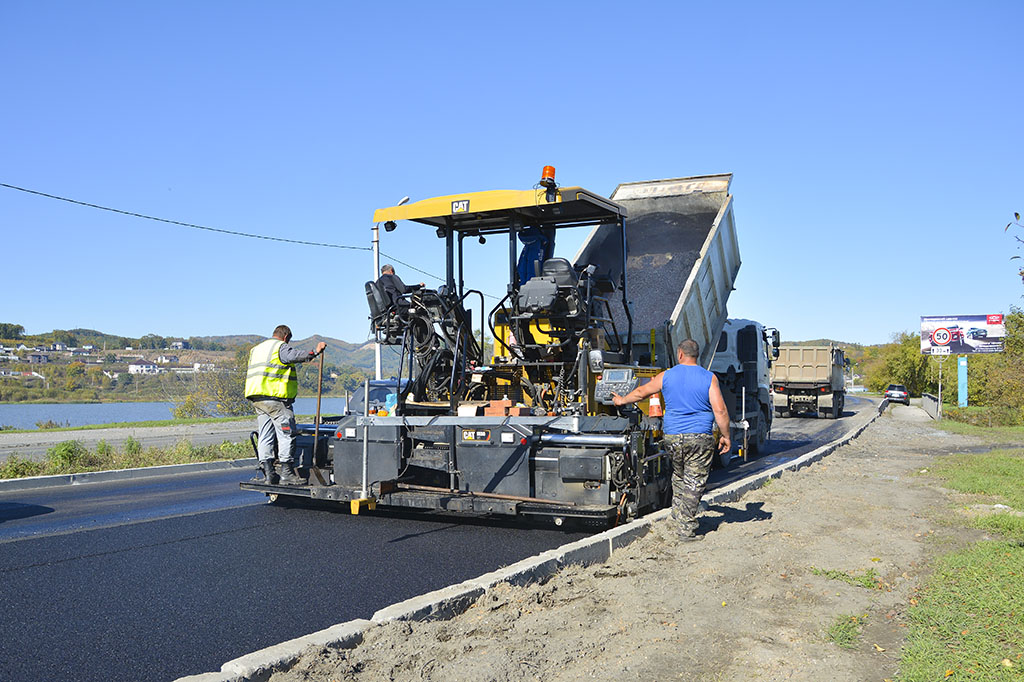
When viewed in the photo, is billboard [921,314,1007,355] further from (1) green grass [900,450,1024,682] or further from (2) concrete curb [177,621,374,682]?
(2) concrete curb [177,621,374,682]

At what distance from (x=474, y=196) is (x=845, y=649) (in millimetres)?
5348

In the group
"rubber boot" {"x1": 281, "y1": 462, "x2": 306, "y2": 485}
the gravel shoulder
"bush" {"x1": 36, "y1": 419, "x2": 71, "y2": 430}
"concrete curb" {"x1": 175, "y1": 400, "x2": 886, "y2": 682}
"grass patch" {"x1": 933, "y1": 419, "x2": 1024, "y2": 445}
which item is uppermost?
"rubber boot" {"x1": 281, "y1": 462, "x2": 306, "y2": 485}

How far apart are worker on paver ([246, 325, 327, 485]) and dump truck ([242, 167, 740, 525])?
0.96 ft

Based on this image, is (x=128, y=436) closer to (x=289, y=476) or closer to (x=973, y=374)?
(x=289, y=476)

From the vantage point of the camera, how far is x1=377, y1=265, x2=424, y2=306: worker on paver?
8125 millimetres

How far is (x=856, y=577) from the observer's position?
5.30 meters

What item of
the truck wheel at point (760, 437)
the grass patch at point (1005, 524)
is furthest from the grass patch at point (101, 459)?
the grass patch at point (1005, 524)

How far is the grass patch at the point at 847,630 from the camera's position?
4039 millimetres

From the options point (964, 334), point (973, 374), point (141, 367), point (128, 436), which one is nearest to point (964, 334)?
point (964, 334)

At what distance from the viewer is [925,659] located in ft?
12.2

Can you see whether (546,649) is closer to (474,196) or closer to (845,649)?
(845,649)

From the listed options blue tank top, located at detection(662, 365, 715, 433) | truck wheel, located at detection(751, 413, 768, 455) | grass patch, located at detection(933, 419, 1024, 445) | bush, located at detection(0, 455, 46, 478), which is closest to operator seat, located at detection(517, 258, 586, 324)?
blue tank top, located at detection(662, 365, 715, 433)

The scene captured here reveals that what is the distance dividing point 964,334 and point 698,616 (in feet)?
137

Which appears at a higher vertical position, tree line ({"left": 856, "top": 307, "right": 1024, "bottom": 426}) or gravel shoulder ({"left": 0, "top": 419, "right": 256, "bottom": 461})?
tree line ({"left": 856, "top": 307, "right": 1024, "bottom": 426})
